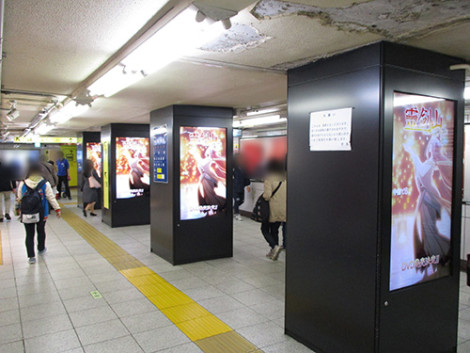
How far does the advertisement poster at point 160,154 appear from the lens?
247 inches

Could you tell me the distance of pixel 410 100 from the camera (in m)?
2.93

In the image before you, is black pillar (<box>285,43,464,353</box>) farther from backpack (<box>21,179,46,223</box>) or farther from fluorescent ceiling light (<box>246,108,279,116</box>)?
backpack (<box>21,179,46,223</box>)

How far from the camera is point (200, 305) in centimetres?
439

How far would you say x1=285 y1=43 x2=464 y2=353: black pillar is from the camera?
282 centimetres

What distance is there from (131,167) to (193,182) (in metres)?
3.59

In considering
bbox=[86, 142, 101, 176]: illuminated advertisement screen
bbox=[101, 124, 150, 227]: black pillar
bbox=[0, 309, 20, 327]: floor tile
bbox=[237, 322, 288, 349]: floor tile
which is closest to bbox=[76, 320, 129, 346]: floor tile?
bbox=[0, 309, 20, 327]: floor tile

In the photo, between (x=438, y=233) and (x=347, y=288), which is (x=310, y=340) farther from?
(x=438, y=233)

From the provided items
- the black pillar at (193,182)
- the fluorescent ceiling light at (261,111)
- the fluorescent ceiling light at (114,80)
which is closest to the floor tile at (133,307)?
the black pillar at (193,182)

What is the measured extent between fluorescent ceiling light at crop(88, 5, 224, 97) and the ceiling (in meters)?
0.14

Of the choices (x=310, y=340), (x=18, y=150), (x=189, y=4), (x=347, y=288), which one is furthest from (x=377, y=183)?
(x=18, y=150)

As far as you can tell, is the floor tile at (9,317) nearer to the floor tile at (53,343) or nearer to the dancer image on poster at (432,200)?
the floor tile at (53,343)

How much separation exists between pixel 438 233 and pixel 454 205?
0.32m

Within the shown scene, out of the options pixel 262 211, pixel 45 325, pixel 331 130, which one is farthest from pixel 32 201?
pixel 331 130

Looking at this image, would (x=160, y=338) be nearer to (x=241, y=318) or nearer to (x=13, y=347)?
(x=241, y=318)
